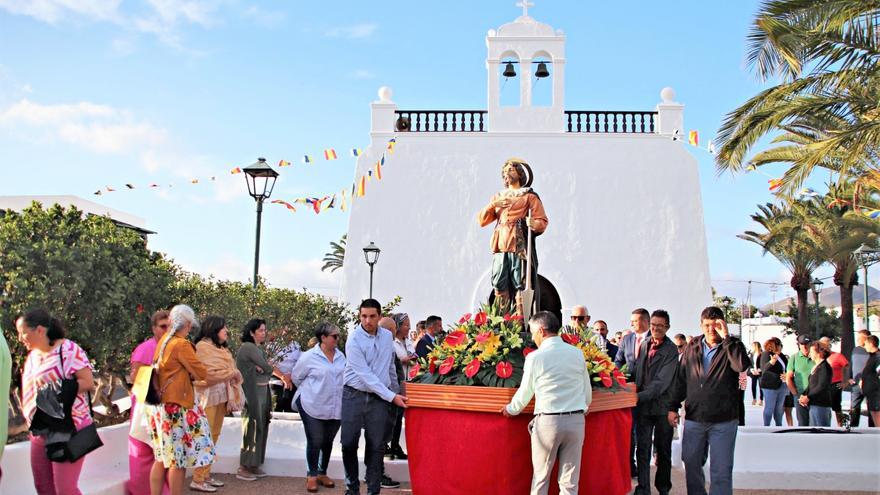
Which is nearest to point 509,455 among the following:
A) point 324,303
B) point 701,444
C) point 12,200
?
point 701,444

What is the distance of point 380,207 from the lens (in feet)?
58.0

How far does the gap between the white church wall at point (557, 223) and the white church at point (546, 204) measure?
2cm

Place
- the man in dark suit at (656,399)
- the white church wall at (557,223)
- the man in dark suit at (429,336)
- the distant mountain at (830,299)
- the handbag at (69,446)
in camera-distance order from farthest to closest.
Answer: the distant mountain at (830,299) → the white church wall at (557,223) → the man in dark suit at (429,336) → the man in dark suit at (656,399) → the handbag at (69,446)

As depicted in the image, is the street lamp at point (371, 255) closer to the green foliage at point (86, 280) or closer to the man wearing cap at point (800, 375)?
the green foliage at point (86, 280)

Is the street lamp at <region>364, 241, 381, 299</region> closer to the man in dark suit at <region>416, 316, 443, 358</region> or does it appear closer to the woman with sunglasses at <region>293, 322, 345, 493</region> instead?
the man in dark suit at <region>416, 316, 443, 358</region>

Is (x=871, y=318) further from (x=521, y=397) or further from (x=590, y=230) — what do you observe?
(x=521, y=397)

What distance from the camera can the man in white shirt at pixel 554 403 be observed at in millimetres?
4996

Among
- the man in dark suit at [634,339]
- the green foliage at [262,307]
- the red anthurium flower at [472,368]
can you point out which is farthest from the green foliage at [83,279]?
the man in dark suit at [634,339]

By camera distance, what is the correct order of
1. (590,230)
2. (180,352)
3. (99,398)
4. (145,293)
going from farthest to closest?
(590,230) → (99,398) → (145,293) → (180,352)

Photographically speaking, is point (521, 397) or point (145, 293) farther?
point (145, 293)

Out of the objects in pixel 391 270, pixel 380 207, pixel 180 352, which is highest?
pixel 380 207

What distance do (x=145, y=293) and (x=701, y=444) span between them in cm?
565

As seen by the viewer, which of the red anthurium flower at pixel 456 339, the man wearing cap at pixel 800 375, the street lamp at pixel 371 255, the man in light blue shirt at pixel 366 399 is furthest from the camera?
the street lamp at pixel 371 255

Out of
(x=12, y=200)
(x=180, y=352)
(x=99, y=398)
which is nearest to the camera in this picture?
(x=180, y=352)
